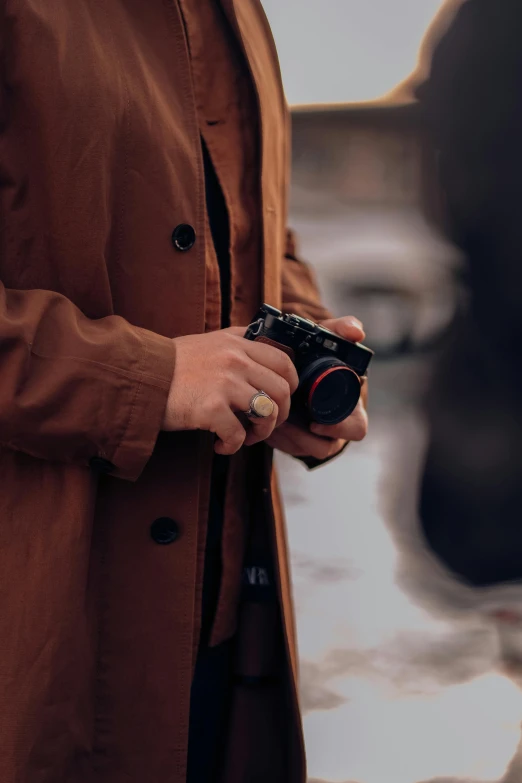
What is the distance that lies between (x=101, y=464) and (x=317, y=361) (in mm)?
186

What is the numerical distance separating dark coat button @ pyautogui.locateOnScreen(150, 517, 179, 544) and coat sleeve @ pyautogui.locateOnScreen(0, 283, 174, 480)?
2.9 inches

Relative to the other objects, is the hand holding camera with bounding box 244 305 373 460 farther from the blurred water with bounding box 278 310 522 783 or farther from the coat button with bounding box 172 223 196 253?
the blurred water with bounding box 278 310 522 783

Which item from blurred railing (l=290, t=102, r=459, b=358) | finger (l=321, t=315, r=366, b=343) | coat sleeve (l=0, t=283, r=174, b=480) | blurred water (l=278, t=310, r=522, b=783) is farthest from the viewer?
blurred railing (l=290, t=102, r=459, b=358)

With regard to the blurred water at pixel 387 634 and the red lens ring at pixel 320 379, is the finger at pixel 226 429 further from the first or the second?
the blurred water at pixel 387 634

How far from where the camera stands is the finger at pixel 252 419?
1.78 ft

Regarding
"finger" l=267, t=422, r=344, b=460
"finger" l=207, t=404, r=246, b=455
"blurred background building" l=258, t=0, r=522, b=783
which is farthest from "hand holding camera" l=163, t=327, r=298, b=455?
"blurred background building" l=258, t=0, r=522, b=783

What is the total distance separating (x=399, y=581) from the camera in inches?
46.0

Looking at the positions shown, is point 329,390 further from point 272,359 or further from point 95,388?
point 95,388

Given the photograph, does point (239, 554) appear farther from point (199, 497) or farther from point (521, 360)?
point (521, 360)

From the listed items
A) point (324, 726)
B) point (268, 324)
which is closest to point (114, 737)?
point (268, 324)

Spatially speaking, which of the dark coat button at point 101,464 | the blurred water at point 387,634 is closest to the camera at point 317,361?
the dark coat button at point 101,464

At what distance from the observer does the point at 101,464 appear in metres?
0.54

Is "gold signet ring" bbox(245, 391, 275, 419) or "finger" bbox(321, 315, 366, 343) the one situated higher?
"finger" bbox(321, 315, 366, 343)

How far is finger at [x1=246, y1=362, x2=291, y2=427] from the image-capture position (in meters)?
0.55
